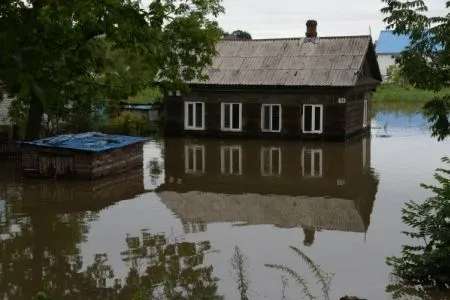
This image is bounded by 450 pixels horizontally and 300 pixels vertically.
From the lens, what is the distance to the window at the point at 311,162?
1820 centimetres

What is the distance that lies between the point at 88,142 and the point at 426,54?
1178 cm

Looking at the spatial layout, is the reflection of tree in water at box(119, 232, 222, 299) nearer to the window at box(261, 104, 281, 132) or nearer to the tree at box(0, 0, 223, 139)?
the tree at box(0, 0, 223, 139)

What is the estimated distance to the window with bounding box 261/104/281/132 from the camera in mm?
26938

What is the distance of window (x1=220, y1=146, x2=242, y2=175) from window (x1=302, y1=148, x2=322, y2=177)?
217 cm

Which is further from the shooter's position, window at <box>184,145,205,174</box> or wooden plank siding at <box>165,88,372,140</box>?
wooden plank siding at <box>165,88,372,140</box>

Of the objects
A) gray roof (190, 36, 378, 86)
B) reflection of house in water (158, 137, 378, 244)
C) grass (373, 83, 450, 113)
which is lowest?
reflection of house in water (158, 137, 378, 244)

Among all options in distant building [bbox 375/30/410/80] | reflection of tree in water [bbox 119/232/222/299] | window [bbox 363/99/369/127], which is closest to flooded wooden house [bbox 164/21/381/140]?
window [bbox 363/99/369/127]

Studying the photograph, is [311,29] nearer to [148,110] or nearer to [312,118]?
[312,118]

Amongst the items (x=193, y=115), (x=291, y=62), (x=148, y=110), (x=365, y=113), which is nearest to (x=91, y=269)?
(x=193, y=115)

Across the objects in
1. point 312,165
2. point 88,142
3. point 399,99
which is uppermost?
point 399,99

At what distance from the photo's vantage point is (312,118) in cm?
2630

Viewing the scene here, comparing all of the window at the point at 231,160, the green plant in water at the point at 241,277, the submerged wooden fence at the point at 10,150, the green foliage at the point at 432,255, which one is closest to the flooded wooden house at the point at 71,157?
the window at the point at 231,160

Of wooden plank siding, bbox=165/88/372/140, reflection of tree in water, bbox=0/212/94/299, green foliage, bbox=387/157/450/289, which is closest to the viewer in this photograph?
green foliage, bbox=387/157/450/289

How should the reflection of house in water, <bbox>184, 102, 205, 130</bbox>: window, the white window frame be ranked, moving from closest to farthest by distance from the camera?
the reflection of house in water, the white window frame, <bbox>184, 102, 205, 130</bbox>: window
